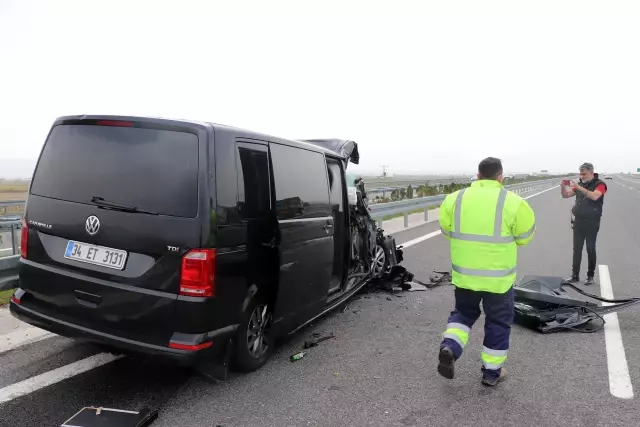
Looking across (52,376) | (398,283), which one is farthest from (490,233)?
(52,376)

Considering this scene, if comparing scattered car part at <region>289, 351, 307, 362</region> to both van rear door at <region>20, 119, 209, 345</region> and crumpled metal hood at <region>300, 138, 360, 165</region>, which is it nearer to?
van rear door at <region>20, 119, 209, 345</region>

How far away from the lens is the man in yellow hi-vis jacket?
3641mm

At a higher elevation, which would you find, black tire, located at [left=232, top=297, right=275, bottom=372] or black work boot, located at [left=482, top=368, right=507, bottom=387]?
black tire, located at [left=232, top=297, right=275, bottom=372]

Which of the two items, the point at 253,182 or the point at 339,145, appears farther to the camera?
the point at 339,145

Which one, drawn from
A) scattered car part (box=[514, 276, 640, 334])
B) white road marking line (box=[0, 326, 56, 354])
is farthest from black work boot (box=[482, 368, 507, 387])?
white road marking line (box=[0, 326, 56, 354])

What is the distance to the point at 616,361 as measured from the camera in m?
4.16

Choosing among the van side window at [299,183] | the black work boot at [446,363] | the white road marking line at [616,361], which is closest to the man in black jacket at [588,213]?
the white road marking line at [616,361]

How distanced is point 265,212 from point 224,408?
1331 mm

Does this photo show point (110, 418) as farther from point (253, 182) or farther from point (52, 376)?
point (253, 182)

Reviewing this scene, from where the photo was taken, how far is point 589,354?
14.2 feet

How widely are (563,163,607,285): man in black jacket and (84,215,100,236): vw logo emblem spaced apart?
616cm

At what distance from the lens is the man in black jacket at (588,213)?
7127mm

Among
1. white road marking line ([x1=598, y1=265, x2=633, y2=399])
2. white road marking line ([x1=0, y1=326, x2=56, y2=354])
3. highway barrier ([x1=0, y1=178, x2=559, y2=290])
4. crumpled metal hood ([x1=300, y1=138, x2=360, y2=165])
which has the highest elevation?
crumpled metal hood ([x1=300, y1=138, x2=360, y2=165])

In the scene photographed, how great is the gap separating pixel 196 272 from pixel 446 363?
186 centimetres
